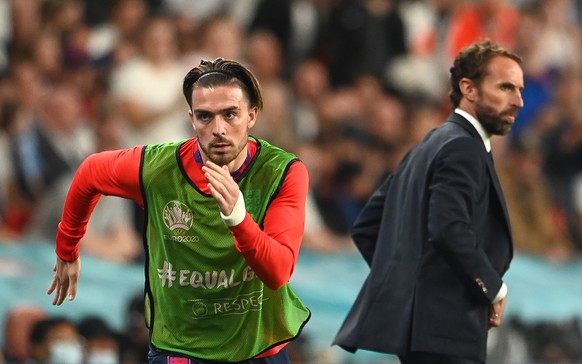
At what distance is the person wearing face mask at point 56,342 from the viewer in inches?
309

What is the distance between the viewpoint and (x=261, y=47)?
388 inches

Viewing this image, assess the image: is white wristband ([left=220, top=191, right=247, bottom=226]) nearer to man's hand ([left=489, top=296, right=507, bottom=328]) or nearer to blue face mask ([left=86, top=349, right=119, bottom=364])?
man's hand ([left=489, top=296, right=507, bottom=328])

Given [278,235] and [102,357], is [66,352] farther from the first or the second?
[278,235]

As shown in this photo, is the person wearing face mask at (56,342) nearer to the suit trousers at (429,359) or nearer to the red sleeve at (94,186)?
the red sleeve at (94,186)

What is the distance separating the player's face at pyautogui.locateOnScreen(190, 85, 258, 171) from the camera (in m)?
4.22

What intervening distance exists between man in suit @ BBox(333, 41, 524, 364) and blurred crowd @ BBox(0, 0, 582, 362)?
358 cm

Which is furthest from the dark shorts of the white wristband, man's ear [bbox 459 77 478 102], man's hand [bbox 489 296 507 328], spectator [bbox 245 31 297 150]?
spectator [bbox 245 31 297 150]

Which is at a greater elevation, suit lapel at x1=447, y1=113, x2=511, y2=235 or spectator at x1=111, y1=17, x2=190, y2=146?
spectator at x1=111, y1=17, x2=190, y2=146

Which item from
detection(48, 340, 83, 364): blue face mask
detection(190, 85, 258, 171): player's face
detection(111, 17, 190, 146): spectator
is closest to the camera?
detection(190, 85, 258, 171): player's face

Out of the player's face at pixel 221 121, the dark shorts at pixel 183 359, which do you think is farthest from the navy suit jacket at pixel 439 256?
the player's face at pixel 221 121

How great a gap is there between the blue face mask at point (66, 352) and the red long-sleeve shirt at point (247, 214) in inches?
131

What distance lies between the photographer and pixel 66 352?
7922 mm

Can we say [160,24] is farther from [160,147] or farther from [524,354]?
[160,147]

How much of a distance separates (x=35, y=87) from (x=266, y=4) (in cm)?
243
